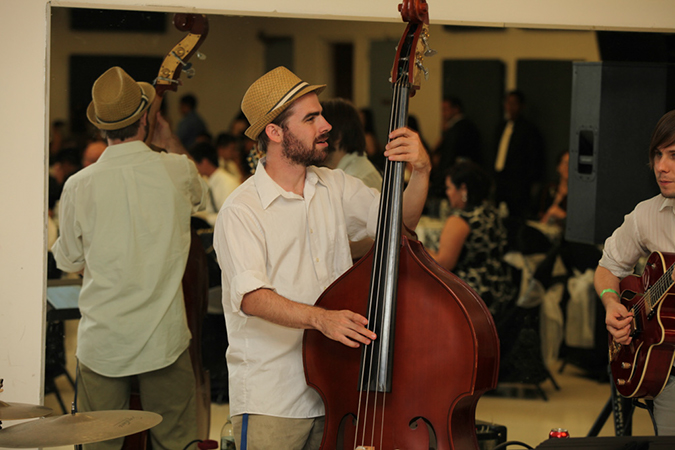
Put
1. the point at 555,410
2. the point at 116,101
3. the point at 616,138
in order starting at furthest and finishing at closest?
the point at 555,410 → the point at 616,138 → the point at 116,101

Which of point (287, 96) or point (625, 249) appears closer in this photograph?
point (287, 96)

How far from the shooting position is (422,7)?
202 cm

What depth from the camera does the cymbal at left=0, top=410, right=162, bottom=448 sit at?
6.28ft

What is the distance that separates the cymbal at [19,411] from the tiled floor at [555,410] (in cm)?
198

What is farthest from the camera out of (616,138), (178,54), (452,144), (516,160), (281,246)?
(516,160)

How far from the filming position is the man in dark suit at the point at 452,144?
352 cm

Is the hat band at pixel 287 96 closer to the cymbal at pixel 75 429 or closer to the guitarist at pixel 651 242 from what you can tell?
the cymbal at pixel 75 429

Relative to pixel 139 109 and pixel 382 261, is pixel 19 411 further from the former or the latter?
pixel 139 109

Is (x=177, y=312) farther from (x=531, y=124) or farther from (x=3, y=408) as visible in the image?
(x=531, y=124)

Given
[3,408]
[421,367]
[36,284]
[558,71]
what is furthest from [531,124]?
[3,408]

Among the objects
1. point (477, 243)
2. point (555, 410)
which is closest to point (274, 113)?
point (477, 243)

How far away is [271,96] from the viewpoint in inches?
88.5

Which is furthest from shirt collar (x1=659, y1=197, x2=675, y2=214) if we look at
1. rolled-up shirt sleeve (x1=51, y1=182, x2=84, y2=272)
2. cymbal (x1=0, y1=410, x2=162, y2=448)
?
rolled-up shirt sleeve (x1=51, y1=182, x2=84, y2=272)

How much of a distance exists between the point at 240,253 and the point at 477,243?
6.13ft
